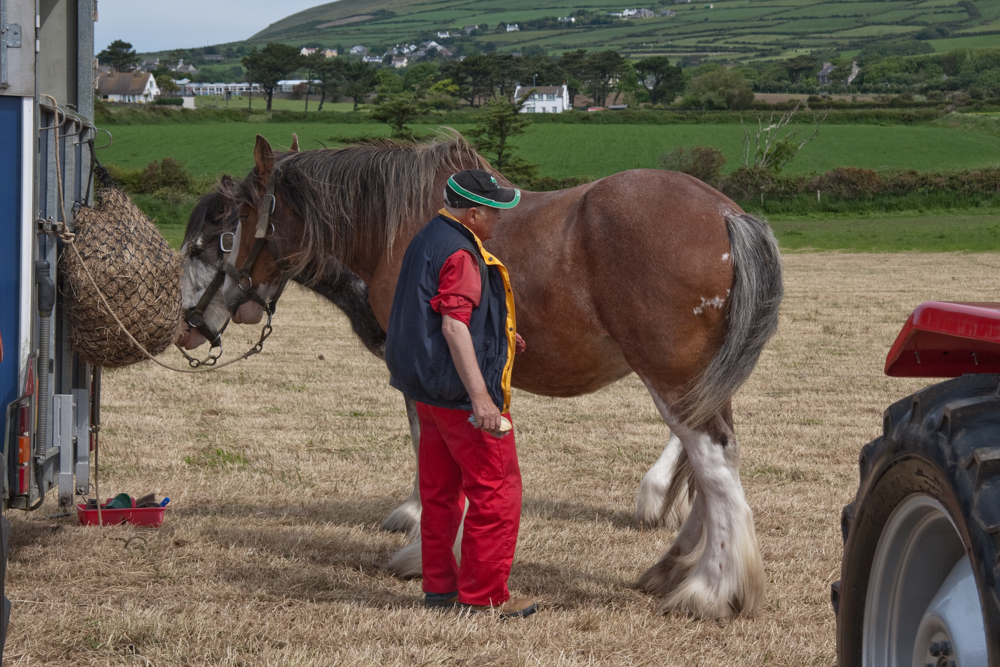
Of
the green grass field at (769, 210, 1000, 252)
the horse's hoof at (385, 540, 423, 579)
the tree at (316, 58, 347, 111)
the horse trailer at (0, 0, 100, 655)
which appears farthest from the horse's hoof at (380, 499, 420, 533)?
the tree at (316, 58, 347, 111)

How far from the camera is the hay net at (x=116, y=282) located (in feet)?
15.5

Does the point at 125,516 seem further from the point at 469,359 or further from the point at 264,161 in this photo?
the point at 469,359

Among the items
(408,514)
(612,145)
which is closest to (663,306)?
(408,514)

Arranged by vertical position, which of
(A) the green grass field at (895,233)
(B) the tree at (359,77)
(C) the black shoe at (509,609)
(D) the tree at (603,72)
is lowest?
(A) the green grass field at (895,233)

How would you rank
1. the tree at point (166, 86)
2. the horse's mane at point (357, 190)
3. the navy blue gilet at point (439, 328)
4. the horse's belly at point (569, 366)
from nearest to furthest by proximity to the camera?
the navy blue gilet at point (439, 328), the horse's belly at point (569, 366), the horse's mane at point (357, 190), the tree at point (166, 86)

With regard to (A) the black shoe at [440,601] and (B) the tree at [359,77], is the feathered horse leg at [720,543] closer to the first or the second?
(A) the black shoe at [440,601]

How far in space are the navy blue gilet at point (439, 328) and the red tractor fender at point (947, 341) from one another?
166cm

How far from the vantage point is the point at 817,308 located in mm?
14930

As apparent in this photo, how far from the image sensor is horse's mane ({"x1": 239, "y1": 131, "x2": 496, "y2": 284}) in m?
5.08

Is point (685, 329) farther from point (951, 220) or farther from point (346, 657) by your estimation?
point (951, 220)

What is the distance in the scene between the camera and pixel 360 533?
552cm

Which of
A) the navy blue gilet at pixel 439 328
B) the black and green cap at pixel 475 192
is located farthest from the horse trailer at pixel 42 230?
the black and green cap at pixel 475 192

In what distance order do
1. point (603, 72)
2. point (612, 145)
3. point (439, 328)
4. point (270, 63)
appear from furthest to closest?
point (603, 72) → point (270, 63) → point (612, 145) → point (439, 328)

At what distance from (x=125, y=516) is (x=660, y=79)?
116 meters
